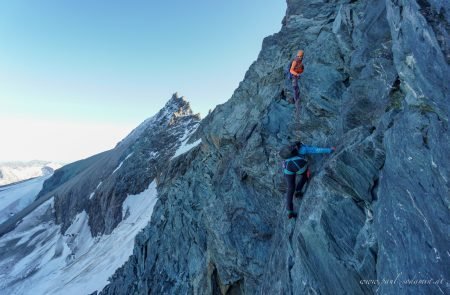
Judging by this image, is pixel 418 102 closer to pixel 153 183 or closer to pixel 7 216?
pixel 153 183

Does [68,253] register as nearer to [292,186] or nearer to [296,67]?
[296,67]

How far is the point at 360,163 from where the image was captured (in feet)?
32.4

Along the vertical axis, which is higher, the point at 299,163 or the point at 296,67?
the point at 296,67

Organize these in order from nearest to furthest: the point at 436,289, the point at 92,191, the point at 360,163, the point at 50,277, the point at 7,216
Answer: the point at 436,289 < the point at 360,163 < the point at 50,277 < the point at 92,191 < the point at 7,216

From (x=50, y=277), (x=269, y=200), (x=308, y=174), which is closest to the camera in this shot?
(x=308, y=174)

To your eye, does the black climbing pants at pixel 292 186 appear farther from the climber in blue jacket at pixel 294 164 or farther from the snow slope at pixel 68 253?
the snow slope at pixel 68 253

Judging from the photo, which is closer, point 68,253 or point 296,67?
point 296,67

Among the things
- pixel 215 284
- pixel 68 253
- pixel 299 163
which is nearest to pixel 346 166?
pixel 299 163

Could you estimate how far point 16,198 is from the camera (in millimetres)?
132625

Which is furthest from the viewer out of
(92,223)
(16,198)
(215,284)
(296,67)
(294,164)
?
(16,198)

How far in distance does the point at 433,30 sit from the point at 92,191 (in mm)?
82666

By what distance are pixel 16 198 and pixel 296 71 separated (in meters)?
154

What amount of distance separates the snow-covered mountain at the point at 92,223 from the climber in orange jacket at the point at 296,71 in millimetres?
34316

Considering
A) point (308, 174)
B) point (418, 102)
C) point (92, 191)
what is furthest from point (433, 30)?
point (92, 191)
